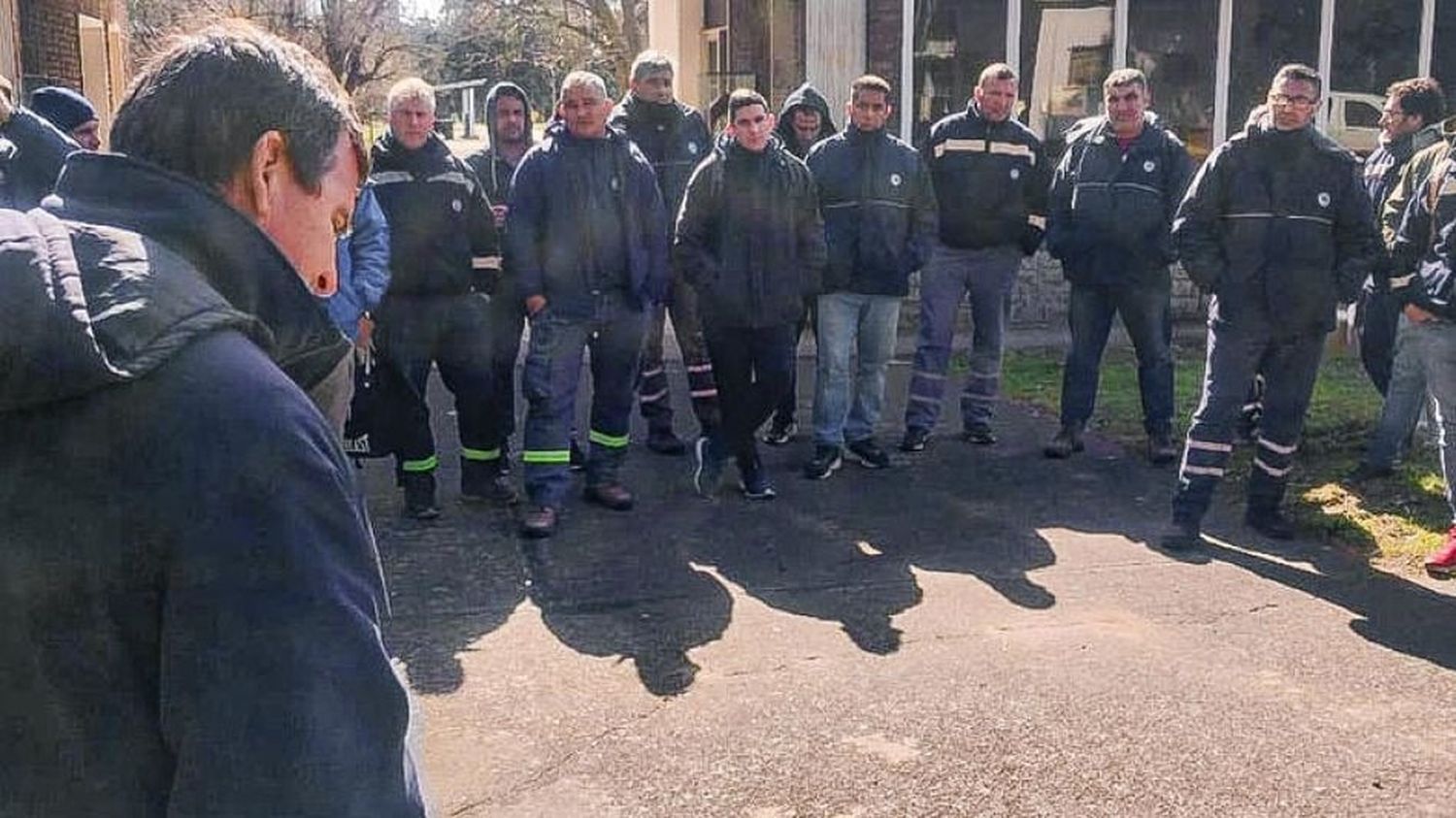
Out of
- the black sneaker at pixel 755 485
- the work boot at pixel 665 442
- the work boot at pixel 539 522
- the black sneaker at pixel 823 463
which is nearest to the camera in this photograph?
the work boot at pixel 539 522

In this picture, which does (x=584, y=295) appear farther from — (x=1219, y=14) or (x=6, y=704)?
(x=1219, y=14)

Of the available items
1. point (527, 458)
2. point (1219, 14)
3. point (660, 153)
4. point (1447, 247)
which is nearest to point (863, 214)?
point (660, 153)

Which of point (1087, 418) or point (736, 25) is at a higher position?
Result: point (736, 25)

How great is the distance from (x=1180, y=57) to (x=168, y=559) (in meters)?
12.0

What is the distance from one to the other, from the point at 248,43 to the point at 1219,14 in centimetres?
1175

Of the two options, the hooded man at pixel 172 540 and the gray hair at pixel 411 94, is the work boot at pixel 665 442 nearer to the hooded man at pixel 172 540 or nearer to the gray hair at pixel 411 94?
the gray hair at pixel 411 94

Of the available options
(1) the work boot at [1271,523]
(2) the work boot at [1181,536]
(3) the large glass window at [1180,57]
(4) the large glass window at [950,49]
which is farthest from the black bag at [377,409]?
(3) the large glass window at [1180,57]

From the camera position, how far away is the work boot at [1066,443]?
775 centimetres

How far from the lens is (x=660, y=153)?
7.73 metres

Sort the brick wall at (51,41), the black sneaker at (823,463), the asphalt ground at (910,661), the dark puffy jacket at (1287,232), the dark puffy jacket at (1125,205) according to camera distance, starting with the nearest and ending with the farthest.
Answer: the asphalt ground at (910,661) → the dark puffy jacket at (1287,232) → the black sneaker at (823,463) → the dark puffy jacket at (1125,205) → the brick wall at (51,41)

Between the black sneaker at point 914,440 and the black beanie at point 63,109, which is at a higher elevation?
the black beanie at point 63,109

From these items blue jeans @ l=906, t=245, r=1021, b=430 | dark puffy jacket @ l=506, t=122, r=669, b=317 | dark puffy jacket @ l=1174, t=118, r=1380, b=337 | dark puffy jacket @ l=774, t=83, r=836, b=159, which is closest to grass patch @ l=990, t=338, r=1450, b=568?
blue jeans @ l=906, t=245, r=1021, b=430

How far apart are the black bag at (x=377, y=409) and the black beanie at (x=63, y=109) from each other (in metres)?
1.85

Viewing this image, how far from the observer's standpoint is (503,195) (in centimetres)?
767
